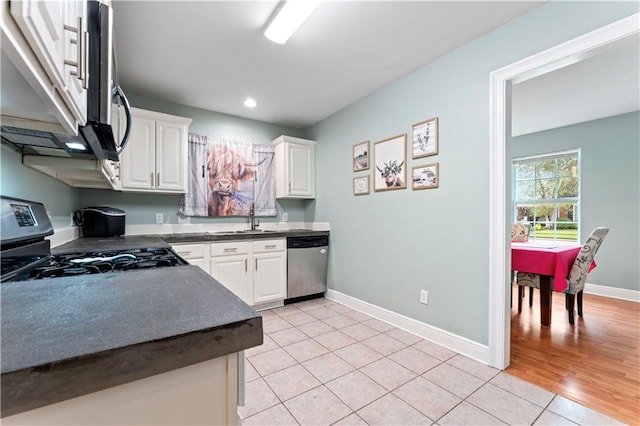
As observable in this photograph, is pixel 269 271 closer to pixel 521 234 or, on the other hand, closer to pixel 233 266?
pixel 233 266

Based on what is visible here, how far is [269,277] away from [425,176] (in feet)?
6.78

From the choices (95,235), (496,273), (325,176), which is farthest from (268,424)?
(325,176)

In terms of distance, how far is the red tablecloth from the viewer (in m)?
2.62

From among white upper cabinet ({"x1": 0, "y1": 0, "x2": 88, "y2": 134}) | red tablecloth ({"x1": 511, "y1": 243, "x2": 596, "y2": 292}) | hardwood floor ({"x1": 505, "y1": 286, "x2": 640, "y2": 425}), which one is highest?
white upper cabinet ({"x1": 0, "y1": 0, "x2": 88, "y2": 134})

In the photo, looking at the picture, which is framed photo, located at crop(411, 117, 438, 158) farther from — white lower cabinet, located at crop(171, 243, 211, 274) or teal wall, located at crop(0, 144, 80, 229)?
teal wall, located at crop(0, 144, 80, 229)

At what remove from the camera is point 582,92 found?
10.3 ft

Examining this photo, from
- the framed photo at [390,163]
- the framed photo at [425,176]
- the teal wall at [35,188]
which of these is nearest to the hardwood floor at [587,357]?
the framed photo at [425,176]

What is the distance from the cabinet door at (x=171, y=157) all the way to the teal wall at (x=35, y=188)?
0.76 metres

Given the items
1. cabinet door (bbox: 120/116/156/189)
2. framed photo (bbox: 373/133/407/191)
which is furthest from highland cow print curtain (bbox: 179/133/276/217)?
framed photo (bbox: 373/133/407/191)

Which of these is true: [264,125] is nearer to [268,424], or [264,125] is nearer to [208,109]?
[208,109]

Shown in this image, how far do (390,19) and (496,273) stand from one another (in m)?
1.95

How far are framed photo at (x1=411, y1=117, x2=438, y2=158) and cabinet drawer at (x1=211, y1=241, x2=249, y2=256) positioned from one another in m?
2.05

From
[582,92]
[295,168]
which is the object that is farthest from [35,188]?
[582,92]

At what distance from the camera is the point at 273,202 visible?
3.96m
